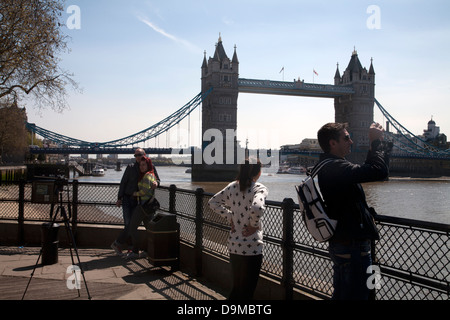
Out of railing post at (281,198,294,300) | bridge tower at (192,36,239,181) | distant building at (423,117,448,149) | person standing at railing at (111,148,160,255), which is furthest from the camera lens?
distant building at (423,117,448,149)

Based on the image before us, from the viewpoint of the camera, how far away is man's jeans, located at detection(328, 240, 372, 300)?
236cm

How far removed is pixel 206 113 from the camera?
6944cm

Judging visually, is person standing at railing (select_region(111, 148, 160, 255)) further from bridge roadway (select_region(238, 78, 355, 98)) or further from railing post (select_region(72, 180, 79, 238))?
bridge roadway (select_region(238, 78, 355, 98))

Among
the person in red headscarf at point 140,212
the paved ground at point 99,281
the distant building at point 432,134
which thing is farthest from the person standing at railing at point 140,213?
the distant building at point 432,134

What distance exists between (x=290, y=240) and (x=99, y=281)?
2054mm

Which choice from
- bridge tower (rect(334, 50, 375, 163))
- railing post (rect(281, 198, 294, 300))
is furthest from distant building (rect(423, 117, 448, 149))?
railing post (rect(281, 198, 294, 300))

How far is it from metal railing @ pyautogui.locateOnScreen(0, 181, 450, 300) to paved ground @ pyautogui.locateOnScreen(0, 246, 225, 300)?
486 mm

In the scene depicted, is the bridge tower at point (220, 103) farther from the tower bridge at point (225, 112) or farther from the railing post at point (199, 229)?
the railing post at point (199, 229)

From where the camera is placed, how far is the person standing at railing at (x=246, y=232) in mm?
3041

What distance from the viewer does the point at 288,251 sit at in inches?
140

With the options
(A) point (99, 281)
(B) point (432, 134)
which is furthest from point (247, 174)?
(B) point (432, 134)

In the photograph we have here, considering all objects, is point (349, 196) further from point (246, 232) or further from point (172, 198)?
point (172, 198)

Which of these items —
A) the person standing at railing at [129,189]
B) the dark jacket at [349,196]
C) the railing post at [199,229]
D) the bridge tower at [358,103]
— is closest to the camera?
the dark jacket at [349,196]
